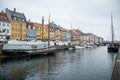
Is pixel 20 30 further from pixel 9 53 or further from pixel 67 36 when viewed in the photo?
pixel 67 36

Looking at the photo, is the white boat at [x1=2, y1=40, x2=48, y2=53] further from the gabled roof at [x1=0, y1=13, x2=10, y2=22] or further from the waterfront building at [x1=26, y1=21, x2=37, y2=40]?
the waterfront building at [x1=26, y1=21, x2=37, y2=40]

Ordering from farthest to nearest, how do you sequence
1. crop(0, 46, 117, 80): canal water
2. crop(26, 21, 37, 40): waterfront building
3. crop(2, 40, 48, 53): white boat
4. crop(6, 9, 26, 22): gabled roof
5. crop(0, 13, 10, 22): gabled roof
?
crop(26, 21, 37, 40): waterfront building < crop(6, 9, 26, 22): gabled roof < crop(0, 13, 10, 22): gabled roof < crop(2, 40, 48, 53): white boat < crop(0, 46, 117, 80): canal water

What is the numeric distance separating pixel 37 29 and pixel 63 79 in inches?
2563

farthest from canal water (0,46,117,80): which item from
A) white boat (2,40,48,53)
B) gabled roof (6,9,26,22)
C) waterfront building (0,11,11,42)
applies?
gabled roof (6,9,26,22)

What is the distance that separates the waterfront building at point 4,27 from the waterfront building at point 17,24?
2355 millimetres

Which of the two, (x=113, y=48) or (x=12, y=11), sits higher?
(x=12, y=11)

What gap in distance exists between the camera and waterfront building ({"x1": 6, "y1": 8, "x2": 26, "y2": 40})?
70.4 metres

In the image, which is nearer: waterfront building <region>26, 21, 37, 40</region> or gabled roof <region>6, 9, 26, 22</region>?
gabled roof <region>6, 9, 26, 22</region>

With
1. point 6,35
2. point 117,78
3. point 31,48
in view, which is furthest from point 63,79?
point 6,35

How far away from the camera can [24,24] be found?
254ft

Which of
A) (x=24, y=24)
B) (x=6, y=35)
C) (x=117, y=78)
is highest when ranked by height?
(x=24, y=24)

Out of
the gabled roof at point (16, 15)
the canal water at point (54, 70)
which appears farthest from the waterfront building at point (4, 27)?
the canal water at point (54, 70)

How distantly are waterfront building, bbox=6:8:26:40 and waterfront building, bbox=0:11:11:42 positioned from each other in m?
2.35

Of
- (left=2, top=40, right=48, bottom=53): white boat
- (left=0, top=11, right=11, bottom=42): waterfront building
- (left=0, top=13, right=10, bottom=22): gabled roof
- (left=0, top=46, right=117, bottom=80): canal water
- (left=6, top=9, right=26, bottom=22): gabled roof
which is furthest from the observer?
(left=6, top=9, right=26, bottom=22): gabled roof
